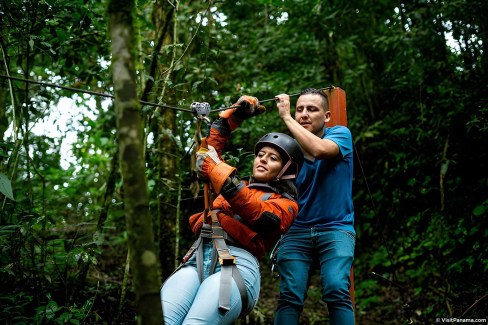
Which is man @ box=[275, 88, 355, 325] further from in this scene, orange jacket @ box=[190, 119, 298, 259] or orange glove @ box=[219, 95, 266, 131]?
orange jacket @ box=[190, 119, 298, 259]

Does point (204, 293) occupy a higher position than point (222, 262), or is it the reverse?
point (222, 262)

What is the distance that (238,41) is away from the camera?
8836 millimetres

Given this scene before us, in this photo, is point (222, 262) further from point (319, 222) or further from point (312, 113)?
point (312, 113)

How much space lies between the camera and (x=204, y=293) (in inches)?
109

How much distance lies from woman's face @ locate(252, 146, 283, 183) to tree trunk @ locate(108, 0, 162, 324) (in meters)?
1.78

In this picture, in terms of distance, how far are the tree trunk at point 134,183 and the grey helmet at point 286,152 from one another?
72.3 inches

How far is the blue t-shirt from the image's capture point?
356 centimetres

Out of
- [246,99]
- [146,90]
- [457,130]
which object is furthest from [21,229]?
[457,130]

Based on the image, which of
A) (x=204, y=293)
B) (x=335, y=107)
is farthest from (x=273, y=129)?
(x=204, y=293)

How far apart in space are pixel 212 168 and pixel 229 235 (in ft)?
1.57

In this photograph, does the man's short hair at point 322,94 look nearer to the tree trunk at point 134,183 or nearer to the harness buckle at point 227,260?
the harness buckle at point 227,260

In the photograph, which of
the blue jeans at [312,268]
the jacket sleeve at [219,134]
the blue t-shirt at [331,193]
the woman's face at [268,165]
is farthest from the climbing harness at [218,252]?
the blue t-shirt at [331,193]

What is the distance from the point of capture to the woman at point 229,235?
2.76 meters

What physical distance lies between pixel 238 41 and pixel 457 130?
14.3ft
